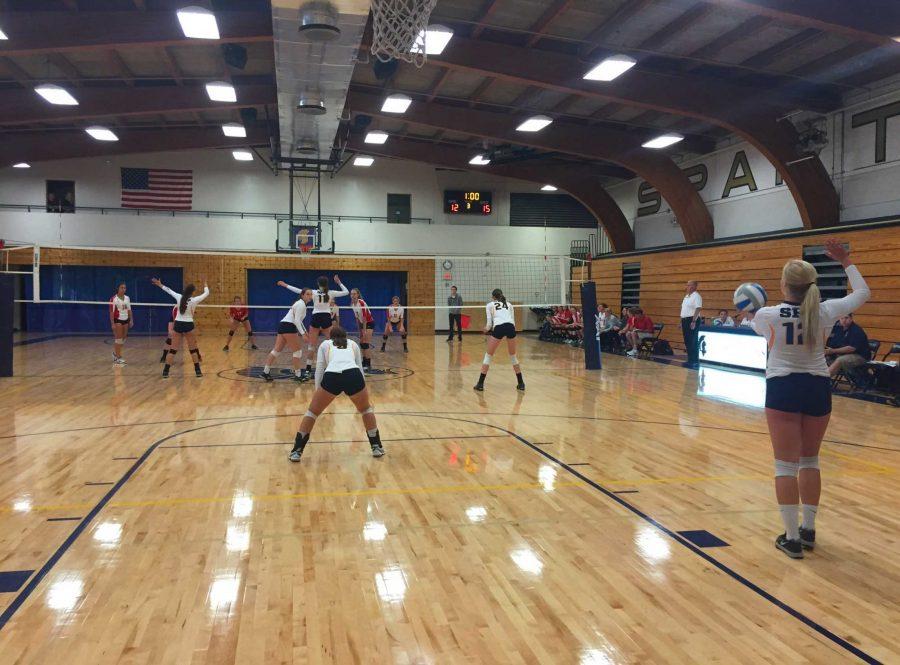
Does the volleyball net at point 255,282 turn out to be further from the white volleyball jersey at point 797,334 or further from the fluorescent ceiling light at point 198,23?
the white volleyball jersey at point 797,334

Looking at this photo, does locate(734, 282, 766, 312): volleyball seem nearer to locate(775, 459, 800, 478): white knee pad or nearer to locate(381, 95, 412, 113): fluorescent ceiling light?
locate(775, 459, 800, 478): white knee pad

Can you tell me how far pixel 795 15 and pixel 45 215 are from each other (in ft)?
75.1

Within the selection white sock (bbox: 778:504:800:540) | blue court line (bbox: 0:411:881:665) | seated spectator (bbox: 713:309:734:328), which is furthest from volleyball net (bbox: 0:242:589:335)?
white sock (bbox: 778:504:800:540)

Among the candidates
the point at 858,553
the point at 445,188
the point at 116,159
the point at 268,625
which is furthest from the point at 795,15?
the point at 116,159

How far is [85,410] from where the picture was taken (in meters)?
8.91

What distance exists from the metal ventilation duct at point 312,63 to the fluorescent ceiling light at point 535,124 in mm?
4875

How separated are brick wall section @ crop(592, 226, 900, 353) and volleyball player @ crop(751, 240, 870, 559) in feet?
33.2

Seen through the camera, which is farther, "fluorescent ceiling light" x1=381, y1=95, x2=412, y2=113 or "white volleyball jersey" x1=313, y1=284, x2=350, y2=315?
"fluorescent ceiling light" x1=381, y1=95, x2=412, y2=113

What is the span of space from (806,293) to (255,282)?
2241 centimetres

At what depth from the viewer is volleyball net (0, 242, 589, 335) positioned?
912 inches

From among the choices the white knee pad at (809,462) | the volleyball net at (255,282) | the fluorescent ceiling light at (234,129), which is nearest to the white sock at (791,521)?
the white knee pad at (809,462)

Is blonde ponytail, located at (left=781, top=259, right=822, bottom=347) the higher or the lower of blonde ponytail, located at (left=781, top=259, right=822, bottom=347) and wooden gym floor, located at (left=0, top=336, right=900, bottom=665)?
the higher

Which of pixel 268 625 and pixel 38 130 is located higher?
pixel 38 130

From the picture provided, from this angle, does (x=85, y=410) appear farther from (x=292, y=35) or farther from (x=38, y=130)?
(x=38, y=130)
